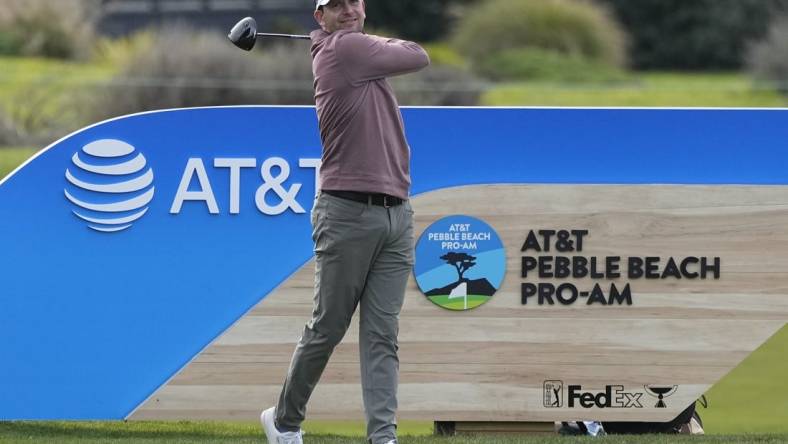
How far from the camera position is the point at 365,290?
4898mm

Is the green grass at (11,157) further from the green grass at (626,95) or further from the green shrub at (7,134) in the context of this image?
the green grass at (626,95)

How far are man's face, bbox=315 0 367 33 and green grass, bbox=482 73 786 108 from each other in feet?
44.8

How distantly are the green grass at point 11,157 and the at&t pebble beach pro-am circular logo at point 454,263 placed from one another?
8.25 metres

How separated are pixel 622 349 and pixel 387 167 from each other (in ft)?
5.56

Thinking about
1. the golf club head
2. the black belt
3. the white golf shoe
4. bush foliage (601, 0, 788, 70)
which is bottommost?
the white golf shoe

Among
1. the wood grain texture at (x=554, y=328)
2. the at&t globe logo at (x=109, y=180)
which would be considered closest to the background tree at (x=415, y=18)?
the wood grain texture at (x=554, y=328)

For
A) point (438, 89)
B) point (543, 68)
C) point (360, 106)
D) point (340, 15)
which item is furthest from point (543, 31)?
point (360, 106)

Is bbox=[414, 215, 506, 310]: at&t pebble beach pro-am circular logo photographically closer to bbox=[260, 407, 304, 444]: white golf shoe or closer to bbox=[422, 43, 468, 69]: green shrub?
bbox=[260, 407, 304, 444]: white golf shoe

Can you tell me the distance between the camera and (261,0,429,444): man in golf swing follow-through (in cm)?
475

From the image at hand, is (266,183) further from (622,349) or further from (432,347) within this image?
(622,349)

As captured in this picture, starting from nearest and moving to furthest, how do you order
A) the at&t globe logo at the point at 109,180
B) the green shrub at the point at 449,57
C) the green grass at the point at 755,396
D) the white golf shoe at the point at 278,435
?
1. the white golf shoe at the point at 278,435
2. the at&t globe logo at the point at 109,180
3. the green grass at the point at 755,396
4. the green shrub at the point at 449,57

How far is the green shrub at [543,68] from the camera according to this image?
22609mm

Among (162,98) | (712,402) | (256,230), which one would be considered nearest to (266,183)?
(256,230)

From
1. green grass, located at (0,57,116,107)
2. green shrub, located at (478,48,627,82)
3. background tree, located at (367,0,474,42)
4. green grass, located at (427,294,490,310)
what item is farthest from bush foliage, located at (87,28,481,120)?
background tree, located at (367,0,474,42)
